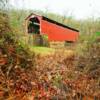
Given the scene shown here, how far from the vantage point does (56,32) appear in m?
27.5

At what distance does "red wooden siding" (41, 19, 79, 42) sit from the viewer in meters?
26.8

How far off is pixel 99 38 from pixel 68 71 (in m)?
1.65

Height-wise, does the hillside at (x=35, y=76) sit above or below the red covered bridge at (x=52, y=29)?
below

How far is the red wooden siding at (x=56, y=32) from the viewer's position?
87.9ft

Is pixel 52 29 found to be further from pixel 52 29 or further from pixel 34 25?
pixel 34 25

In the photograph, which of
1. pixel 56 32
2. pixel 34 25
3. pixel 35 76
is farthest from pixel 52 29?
pixel 35 76

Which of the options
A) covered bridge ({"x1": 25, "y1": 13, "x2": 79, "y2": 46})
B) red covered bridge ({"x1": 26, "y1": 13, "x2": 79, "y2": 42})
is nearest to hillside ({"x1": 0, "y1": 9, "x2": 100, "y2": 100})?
covered bridge ({"x1": 25, "y1": 13, "x2": 79, "y2": 46})

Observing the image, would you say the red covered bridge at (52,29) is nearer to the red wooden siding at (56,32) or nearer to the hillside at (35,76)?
the red wooden siding at (56,32)

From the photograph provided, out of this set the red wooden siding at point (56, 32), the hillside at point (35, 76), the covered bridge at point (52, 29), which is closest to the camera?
the hillside at point (35, 76)

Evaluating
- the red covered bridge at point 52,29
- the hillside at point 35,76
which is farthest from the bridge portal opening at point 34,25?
the hillside at point 35,76

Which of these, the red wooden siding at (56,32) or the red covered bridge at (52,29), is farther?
the red wooden siding at (56,32)

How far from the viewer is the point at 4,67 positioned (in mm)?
5961

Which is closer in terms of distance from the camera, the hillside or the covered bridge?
the hillside

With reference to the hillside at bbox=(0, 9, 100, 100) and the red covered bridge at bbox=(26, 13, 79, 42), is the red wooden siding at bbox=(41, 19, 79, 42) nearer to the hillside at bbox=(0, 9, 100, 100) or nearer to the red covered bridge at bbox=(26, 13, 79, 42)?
the red covered bridge at bbox=(26, 13, 79, 42)
